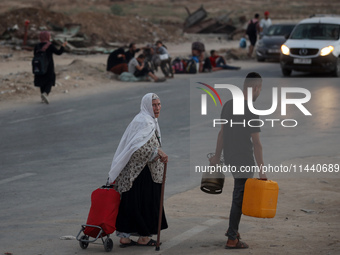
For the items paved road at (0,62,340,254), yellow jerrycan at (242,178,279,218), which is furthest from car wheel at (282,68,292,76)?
yellow jerrycan at (242,178,279,218)

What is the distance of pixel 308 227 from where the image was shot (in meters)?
8.38

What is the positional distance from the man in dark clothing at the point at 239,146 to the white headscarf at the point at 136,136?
0.70 meters

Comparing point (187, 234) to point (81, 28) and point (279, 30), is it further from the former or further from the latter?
point (81, 28)

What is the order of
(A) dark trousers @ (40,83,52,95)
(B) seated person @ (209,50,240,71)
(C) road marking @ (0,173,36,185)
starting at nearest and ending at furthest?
(C) road marking @ (0,173,36,185), (A) dark trousers @ (40,83,52,95), (B) seated person @ (209,50,240,71)

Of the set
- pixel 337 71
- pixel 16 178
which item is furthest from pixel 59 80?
pixel 16 178

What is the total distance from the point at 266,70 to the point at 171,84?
220 inches

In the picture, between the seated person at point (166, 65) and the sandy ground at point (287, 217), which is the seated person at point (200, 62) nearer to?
the seated person at point (166, 65)

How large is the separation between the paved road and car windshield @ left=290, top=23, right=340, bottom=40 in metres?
4.02

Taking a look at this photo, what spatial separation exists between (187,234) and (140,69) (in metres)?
16.7

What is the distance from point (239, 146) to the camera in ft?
24.1

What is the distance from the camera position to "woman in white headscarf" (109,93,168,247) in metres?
7.46

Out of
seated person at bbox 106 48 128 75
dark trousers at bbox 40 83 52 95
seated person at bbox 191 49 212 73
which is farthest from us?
seated person at bbox 191 49 212 73

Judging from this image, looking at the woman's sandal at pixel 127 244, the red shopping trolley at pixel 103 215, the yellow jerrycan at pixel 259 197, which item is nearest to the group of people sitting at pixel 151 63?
the woman's sandal at pixel 127 244

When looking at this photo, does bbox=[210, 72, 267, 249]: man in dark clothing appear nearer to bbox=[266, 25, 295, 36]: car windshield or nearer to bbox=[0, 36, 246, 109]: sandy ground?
bbox=[0, 36, 246, 109]: sandy ground
